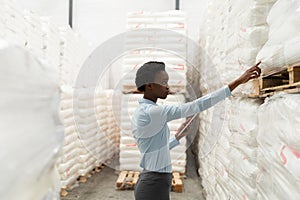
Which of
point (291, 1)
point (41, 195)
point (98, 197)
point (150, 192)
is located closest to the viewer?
point (41, 195)

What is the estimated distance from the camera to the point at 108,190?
4.46 meters

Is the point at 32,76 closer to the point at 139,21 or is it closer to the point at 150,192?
the point at 150,192

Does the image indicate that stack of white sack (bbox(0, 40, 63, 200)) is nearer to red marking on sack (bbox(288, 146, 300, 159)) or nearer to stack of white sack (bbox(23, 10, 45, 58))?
red marking on sack (bbox(288, 146, 300, 159))

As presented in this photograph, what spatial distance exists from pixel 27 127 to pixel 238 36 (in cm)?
196

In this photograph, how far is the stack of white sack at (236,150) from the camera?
203cm

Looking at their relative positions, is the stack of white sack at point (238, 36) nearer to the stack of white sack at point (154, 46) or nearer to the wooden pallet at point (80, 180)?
the stack of white sack at point (154, 46)

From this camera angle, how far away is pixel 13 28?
117 inches

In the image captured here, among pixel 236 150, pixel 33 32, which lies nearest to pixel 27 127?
pixel 236 150

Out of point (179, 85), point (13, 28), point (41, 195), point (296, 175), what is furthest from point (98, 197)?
point (41, 195)

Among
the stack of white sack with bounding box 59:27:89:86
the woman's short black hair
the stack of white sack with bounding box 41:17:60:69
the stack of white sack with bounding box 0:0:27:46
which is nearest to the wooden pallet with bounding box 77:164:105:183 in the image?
the stack of white sack with bounding box 59:27:89:86

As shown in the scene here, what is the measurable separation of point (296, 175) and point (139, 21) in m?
3.92

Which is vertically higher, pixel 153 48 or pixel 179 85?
pixel 153 48

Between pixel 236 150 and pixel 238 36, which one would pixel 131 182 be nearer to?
pixel 236 150

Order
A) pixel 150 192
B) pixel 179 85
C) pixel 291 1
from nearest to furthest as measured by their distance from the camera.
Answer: pixel 291 1, pixel 150 192, pixel 179 85
